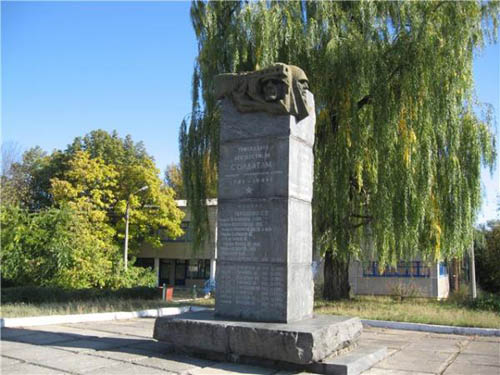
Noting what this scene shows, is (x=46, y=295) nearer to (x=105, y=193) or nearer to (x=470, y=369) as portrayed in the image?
(x=470, y=369)

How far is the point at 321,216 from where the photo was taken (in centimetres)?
1429

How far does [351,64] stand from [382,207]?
403 centimetres

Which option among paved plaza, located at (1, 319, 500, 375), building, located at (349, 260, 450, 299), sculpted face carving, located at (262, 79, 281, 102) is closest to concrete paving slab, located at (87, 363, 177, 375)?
paved plaza, located at (1, 319, 500, 375)

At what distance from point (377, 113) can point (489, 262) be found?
18.3 meters

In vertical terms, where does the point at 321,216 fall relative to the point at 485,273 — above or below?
above

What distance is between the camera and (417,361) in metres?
6.98

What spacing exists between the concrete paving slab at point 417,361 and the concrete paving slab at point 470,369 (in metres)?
0.12

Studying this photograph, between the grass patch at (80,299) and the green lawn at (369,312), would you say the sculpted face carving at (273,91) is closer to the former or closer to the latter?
the green lawn at (369,312)

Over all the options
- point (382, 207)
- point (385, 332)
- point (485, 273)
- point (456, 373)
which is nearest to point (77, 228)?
point (382, 207)

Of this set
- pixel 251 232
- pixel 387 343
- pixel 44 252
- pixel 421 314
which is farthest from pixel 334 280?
pixel 44 252

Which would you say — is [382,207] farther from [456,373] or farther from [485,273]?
[485,273]

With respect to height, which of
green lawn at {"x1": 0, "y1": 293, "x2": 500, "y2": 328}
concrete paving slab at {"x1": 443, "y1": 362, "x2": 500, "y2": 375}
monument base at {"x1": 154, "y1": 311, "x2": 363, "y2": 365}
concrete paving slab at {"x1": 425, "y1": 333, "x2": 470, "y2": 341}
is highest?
monument base at {"x1": 154, "y1": 311, "x2": 363, "y2": 365}

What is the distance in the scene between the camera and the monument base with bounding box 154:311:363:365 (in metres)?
6.03

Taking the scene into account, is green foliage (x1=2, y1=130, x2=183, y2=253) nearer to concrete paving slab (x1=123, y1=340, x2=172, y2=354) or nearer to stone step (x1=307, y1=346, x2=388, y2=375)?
concrete paving slab (x1=123, y1=340, x2=172, y2=354)
